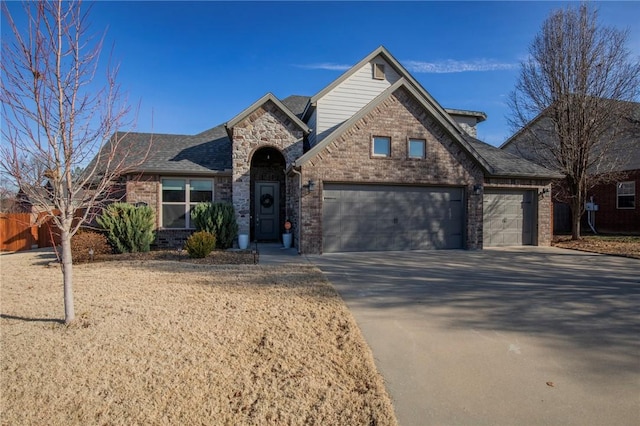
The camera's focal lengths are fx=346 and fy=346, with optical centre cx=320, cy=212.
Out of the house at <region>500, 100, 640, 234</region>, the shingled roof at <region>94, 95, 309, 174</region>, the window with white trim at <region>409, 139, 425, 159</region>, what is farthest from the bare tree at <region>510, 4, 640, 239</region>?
the shingled roof at <region>94, 95, 309, 174</region>

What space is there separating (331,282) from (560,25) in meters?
15.9

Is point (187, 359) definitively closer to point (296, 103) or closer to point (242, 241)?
point (242, 241)

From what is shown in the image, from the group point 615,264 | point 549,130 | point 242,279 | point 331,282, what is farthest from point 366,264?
point 549,130

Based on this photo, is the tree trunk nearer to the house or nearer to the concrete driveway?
the concrete driveway

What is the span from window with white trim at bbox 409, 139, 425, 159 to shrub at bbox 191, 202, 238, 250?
270 inches

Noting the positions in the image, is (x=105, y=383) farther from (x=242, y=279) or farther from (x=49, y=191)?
(x=242, y=279)

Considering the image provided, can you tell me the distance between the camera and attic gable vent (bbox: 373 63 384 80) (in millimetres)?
15891

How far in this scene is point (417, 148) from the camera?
41.2 ft

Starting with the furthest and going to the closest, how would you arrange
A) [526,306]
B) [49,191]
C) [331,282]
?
1. [331,282]
2. [526,306]
3. [49,191]

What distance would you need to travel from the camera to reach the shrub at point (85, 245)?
971cm

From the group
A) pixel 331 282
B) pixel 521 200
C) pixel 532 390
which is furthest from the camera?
pixel 521 200

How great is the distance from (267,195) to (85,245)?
7.25 metres

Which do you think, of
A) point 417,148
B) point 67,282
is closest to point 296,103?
point 417,148

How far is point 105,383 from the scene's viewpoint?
3277mm
